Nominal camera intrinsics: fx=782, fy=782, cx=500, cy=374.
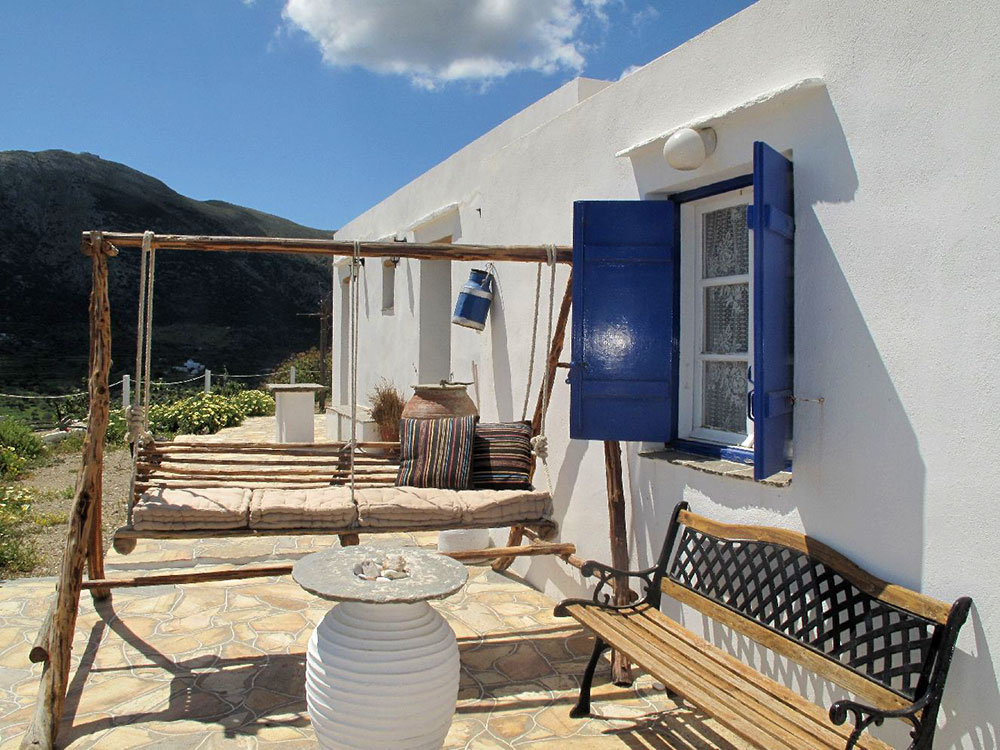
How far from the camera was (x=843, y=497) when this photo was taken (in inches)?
105

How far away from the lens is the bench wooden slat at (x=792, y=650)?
2.28 meters

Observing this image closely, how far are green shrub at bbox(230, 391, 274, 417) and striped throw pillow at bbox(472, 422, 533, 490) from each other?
30.9 ft

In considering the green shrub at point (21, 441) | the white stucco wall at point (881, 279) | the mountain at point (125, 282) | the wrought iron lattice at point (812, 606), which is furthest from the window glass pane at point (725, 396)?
the mountain at point (125, 282)

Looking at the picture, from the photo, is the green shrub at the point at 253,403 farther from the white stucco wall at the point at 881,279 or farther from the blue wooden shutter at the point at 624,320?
the white stucco wall at the point at 881,279

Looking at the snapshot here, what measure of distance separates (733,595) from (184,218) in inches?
1049

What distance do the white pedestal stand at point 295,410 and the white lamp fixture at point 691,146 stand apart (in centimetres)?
668

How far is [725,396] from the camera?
3510 millimetres

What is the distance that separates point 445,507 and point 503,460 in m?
0.66

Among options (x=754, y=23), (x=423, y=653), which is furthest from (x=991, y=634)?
(x=754, y=23)

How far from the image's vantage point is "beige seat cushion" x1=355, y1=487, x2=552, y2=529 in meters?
3.73

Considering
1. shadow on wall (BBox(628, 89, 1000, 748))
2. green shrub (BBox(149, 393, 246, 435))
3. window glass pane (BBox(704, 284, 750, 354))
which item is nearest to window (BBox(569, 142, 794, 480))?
window glass pane (BBox(704, 284, 750, 354))

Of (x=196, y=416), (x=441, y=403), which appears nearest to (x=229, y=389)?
(x=196, y=416)

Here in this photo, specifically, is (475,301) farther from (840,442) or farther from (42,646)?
(42,646)

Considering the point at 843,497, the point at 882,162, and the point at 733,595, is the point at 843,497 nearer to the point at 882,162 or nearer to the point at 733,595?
the point at 733,595
